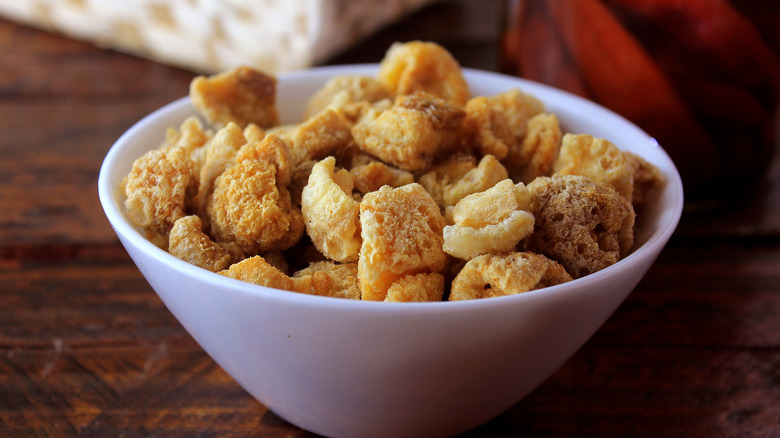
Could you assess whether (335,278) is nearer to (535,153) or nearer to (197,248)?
(197,248)

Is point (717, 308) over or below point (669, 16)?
below

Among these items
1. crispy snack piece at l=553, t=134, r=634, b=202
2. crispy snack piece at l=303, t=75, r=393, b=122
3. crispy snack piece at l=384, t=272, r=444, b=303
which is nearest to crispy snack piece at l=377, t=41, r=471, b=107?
crispy snack piece at l=303, t=75, r=393, b=122

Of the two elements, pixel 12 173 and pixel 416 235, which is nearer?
pixel 416 235

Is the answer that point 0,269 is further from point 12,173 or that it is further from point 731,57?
point 731,57

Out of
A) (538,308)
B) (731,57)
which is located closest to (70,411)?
(538,308)

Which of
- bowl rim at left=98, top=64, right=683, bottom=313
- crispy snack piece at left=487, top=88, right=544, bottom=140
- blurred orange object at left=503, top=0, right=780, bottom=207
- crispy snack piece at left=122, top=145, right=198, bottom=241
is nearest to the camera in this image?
bowl rim at left=98, top=64, right=683, bottom=313

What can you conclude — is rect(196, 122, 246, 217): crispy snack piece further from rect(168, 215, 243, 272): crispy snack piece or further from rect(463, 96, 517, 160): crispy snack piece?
rect(463, 96, 517, 160): crispy snack piece

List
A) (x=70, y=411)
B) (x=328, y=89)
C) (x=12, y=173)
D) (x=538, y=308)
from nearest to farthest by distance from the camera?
(x=538, y=308), (x=70, y=411), (x=328, y=89), (x=12, y=173)
